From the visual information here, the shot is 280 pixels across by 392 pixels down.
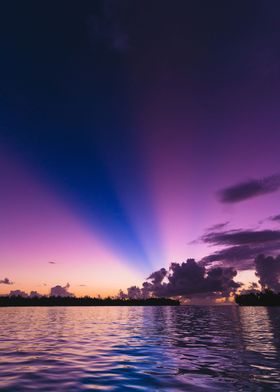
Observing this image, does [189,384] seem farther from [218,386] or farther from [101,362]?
[101,362]

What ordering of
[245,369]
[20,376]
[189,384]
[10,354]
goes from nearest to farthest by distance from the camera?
[189,384] < [20,376] < [245,369] < [10,354]

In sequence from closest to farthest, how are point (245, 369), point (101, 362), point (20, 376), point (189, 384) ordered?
point (189, 384) < point (20, 376) < point (245, 369) < point (101, 362)

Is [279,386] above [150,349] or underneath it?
underneath

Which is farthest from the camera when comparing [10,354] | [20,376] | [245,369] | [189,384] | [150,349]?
[150,349]

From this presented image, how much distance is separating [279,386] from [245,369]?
4.41 meters

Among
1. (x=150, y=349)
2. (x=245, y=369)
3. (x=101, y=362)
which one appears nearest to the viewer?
(x=245, y=369)

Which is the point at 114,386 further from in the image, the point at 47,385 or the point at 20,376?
the point at 20,376

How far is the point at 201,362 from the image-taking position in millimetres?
20422

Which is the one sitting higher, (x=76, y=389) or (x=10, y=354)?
(x=10, y=354)

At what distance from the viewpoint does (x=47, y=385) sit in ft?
47.0

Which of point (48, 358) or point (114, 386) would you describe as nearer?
point (114, 386)

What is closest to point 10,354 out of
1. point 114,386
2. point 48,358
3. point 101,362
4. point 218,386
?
point 48,358

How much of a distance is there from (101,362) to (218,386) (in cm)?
858

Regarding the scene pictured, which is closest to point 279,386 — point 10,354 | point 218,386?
point 218,386
